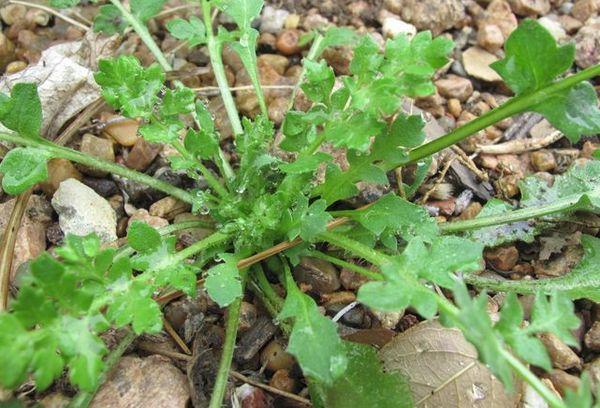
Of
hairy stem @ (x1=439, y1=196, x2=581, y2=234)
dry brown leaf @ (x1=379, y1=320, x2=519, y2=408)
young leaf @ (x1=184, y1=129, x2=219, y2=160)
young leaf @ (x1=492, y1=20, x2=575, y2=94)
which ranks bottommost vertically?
dry brown leaf @ (x1=379, y1=320, x2=519, y2=408)

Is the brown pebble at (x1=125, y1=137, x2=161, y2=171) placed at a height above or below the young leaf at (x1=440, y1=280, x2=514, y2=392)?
below

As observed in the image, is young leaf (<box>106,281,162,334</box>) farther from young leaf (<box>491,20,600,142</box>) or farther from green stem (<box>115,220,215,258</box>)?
young leaf (<box>491,20,600,142</box>)

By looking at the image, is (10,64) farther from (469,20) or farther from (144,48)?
(469,20)

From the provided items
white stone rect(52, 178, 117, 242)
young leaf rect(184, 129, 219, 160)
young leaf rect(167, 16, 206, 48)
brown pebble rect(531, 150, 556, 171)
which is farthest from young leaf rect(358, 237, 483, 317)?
young leaf rect(167, 16, 206, 48)

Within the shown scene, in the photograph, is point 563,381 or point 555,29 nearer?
point 563,381

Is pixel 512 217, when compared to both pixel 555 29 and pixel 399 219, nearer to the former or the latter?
pixel 399 219

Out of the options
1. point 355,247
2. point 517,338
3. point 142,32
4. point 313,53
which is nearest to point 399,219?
point 355,247

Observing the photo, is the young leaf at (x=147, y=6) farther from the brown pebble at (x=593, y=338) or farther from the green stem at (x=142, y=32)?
the brown pebble at (x=593, y=338)

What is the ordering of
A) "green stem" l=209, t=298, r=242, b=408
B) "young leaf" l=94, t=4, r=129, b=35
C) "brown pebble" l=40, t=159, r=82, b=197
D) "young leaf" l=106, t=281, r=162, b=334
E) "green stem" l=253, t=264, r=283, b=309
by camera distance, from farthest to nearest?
1. "young leaf" l=94, t=4, r=129, b=35
2. "brown pebble" l=40, t=159, r=82, b=197
3. "green stem" l=253, t=264, r=283, b=309
4. "green stem" l=209, t=298, r=242, b=408
5. "young leaf" l=106, t=281, r=162, b=334
